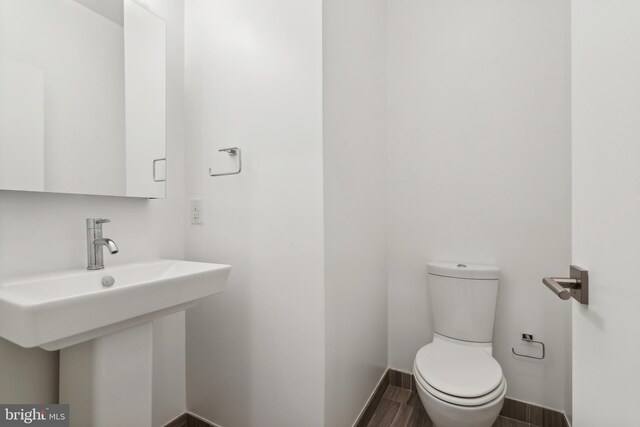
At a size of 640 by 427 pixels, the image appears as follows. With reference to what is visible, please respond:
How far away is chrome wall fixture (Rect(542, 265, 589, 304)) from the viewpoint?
537 mm

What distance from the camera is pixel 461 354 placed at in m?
1.38

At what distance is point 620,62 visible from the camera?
1.41 ft

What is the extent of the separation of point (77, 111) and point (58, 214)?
402 mm

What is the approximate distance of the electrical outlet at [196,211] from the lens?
58.9 inches

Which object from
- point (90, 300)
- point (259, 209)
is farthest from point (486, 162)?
point (90, 300)

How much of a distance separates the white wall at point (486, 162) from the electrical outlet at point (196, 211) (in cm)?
112

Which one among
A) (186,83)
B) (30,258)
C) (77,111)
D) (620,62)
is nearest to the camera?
(620,62)

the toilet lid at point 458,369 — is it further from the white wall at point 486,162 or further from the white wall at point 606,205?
the white wall at point 606,205

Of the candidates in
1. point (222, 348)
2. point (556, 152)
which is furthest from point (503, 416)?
point (222, 348)

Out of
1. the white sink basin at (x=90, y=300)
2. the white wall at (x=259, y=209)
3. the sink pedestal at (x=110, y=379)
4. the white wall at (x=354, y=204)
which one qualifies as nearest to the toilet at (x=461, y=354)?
the white wall at (x=354, y=204)

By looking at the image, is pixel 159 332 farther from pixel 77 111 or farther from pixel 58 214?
pixel 77 111

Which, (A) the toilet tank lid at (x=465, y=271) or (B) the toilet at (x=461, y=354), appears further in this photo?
(A) the toilet tank lid at (x=465, y=271)

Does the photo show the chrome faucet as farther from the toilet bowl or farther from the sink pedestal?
the toilet bowl

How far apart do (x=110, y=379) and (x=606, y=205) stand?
52.0 inches
